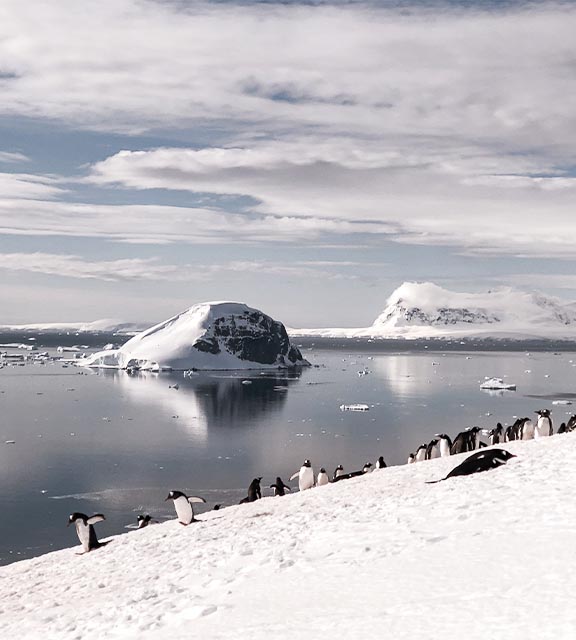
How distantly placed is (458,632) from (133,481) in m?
28.2

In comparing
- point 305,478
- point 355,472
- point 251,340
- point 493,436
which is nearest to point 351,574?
point 355,472

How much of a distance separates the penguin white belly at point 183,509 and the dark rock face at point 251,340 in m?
92.6

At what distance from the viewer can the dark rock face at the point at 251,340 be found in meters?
110

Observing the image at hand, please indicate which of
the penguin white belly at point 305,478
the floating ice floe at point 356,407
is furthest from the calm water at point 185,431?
the penguin white belly at point 305,478

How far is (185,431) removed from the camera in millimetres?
48000

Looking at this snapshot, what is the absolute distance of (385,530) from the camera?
386 inches

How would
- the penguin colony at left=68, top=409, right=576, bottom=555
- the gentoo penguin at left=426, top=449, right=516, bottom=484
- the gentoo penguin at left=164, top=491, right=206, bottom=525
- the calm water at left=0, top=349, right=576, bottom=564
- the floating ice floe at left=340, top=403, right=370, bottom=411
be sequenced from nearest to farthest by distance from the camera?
the gentoo penguin at left=426, top=449, right=516, bottom=484 → the penguin colony at left=68, top=409, right=576, bottom=555 → the gentoo penguin at left=164, top=491, right=206, bottom=525 → the calm water at left=0, top=349, right=576, bottom=564 → the floating ice floe at left=340, top=403, right=370, bottom=411

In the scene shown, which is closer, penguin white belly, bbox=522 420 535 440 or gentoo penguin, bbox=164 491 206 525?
gentoo penguin, bbox=164 491 206 525

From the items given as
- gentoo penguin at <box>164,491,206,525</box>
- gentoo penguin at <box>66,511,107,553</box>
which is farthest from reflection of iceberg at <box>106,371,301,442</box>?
gentoo penguin at <box>66,511,107,553</box>

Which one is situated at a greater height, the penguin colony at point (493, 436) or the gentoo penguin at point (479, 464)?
the gentoo penguin at point (479, 464)

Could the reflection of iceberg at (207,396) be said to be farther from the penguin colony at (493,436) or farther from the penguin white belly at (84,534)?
the penguin white belly at (84,534)

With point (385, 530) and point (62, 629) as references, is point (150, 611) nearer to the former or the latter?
point (62, 629)

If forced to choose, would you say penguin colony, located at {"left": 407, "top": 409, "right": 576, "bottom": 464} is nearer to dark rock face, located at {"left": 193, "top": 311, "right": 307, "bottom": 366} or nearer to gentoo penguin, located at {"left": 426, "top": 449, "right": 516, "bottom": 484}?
gentoo penguin, located at {"left": 426, "top": 449, "right": 516, "bottom": 484}

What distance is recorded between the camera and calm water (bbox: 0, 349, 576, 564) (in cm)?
2936
